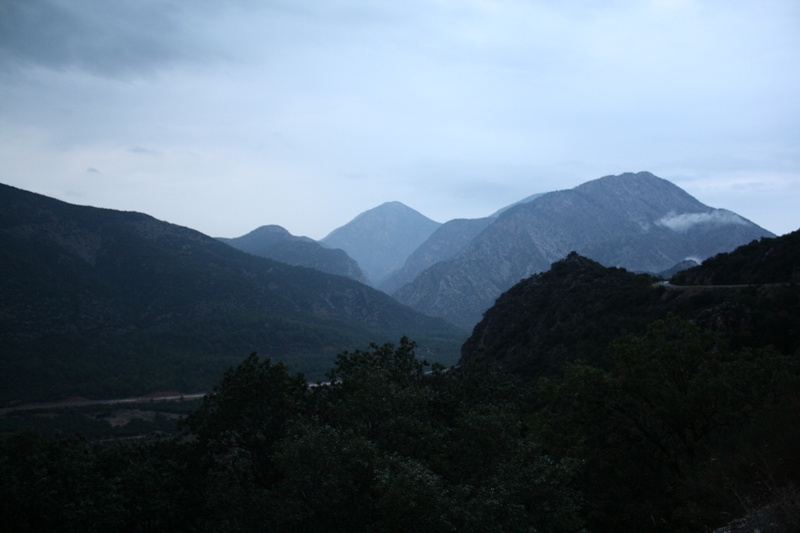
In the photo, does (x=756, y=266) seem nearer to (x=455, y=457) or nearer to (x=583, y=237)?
(x=455, y=457)

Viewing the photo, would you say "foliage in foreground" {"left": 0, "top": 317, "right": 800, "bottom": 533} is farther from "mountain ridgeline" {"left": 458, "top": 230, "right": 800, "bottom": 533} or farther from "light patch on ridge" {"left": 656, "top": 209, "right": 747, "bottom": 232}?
"light patch on ridge" {"left": 656, "top": 209, "right": 747, "bottom": 232}

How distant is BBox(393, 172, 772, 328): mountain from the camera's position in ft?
531

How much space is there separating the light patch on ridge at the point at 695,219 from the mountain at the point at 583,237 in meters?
0.28

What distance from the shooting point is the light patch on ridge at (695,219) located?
163375 millimetres

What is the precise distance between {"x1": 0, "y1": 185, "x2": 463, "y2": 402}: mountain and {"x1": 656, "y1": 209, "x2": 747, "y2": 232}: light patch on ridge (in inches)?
3630

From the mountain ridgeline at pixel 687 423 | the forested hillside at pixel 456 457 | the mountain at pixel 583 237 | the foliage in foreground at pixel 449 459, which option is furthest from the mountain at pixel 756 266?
the mountain at pixel 583 237

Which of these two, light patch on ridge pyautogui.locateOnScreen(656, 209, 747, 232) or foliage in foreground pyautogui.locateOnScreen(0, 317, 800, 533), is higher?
light patch on ridge pyautogui.locateOnScreen(656, 209, 747, 232)

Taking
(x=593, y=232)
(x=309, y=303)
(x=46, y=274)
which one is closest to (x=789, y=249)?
(x=46, y=274)

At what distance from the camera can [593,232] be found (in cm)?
17550

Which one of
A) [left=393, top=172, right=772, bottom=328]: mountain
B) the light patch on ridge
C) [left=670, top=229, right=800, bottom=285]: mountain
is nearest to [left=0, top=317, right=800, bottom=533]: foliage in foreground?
[left=670, top=229, right=800, bottom=285]: mountain

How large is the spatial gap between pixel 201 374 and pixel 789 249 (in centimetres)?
7372

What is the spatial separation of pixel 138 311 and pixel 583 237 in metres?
140

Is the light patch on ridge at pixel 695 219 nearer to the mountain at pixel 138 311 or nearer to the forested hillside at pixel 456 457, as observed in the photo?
the mountain at pixel 138 311

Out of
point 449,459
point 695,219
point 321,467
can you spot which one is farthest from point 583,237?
point 321,467
